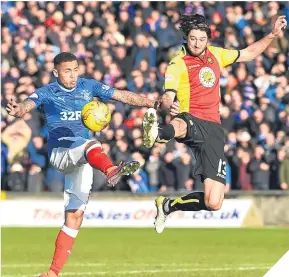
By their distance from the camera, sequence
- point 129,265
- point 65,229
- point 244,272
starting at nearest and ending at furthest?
point 65,229 → point 244,272 → point 129,265

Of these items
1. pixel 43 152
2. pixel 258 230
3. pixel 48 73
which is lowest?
pixel 258 230

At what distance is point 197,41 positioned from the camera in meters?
13.9

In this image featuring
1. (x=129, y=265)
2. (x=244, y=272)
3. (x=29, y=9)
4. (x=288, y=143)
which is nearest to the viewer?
(x=244, y=272)

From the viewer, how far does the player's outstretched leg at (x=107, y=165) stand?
1254 centimetres

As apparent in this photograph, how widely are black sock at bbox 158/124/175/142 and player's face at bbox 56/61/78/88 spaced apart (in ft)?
4.55

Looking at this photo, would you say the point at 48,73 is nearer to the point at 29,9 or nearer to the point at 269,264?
the point at 29,9

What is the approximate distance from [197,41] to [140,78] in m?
11.8

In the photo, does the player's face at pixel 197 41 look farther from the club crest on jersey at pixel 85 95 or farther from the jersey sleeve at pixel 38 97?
the jersey sleeve at pixel 38 97

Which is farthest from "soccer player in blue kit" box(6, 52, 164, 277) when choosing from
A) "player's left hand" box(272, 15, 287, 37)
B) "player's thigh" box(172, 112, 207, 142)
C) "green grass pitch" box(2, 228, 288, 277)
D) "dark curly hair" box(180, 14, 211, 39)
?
"player's left hand" box(272, 15, 287, 37)

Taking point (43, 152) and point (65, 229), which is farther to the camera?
point (43, 152)

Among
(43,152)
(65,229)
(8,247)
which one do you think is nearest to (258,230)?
(43,152)

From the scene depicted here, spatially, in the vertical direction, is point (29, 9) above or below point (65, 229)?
above

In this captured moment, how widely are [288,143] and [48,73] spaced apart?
5557mm

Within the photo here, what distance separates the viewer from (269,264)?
1759 centimetres
